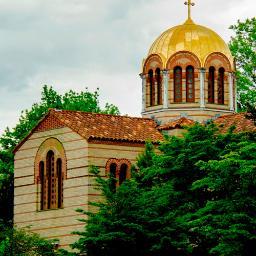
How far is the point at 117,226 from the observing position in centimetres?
3591

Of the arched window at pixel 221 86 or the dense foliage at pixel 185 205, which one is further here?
the arched window at pixel 221 86

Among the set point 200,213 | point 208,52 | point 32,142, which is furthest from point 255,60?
point 200,213

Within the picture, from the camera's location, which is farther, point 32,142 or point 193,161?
point 32,142

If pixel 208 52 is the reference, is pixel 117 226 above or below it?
below

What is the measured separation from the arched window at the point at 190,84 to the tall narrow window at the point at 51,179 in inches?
305

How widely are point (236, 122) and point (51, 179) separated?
29.8ft

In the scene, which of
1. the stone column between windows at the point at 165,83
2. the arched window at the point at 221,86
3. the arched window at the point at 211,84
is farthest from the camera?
the arched window at the point at 221,86

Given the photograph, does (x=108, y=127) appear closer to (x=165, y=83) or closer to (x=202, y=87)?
(x=165, y=83)

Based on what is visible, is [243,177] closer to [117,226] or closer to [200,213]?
[200,213]

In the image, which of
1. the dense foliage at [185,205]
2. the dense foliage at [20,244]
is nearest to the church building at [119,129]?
the dense foliage at [20,244]

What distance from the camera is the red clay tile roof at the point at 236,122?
145 ft

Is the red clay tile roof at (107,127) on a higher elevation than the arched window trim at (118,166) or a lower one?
higher

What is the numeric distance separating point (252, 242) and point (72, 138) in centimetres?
1466

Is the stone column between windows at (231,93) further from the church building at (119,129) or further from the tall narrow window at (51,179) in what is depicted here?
the tall narrow window at (51,179)
